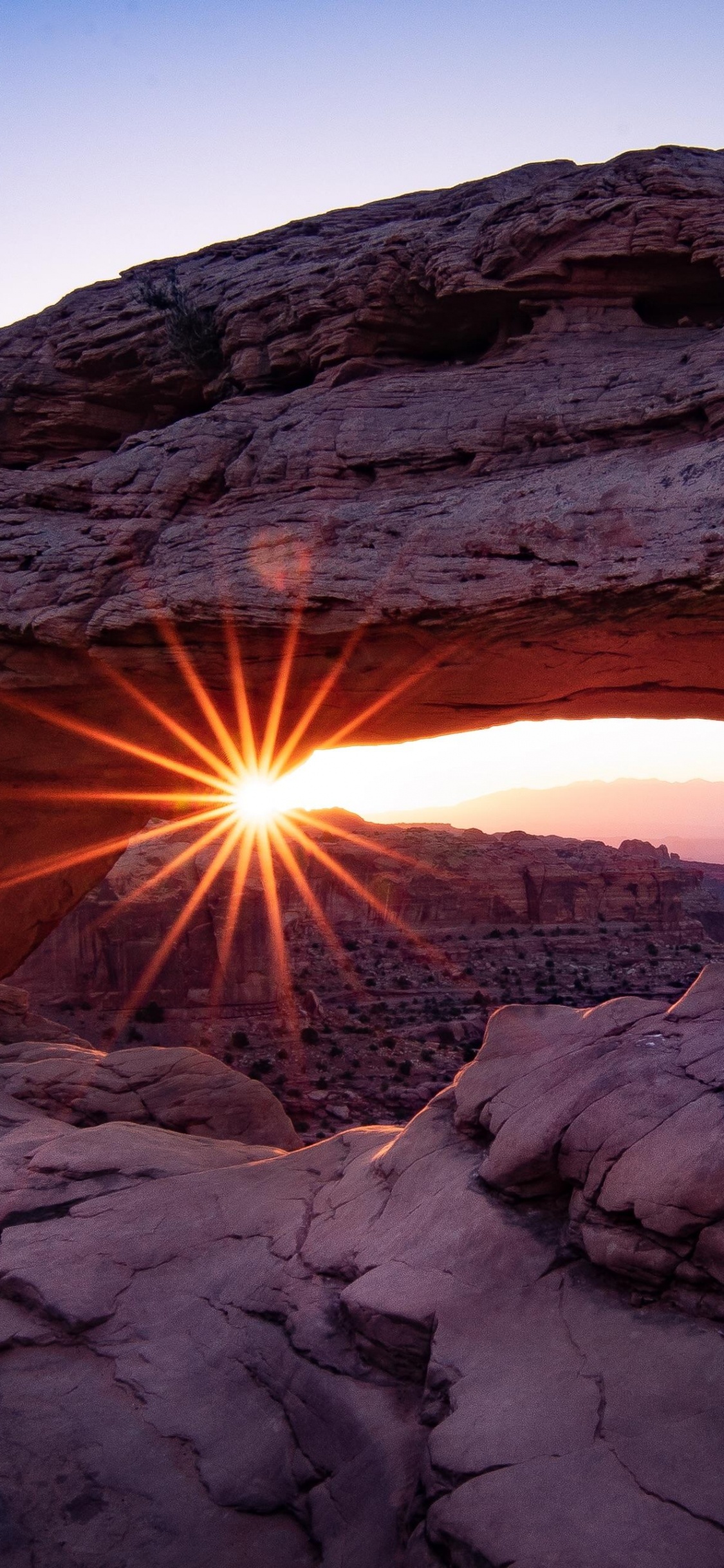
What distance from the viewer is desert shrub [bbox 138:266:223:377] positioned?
11.2m

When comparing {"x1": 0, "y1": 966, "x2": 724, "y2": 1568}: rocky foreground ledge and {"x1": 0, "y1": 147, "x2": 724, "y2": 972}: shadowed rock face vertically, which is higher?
{"x1": 0, "y1": 147, "x2": 724, "y2": 972}: shadowed rock face

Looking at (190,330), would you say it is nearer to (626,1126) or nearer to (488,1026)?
(488,1026)

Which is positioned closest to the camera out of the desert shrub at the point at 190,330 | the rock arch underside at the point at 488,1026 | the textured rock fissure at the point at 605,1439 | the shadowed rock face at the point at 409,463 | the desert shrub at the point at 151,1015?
the textured rock fissure at the point at 605,1439

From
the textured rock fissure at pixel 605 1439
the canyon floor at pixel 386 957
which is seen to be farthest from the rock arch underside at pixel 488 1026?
the canyon floor at pixel 386 957

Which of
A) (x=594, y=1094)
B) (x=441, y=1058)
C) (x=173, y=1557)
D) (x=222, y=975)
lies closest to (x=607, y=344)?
(x=594, y=1094)

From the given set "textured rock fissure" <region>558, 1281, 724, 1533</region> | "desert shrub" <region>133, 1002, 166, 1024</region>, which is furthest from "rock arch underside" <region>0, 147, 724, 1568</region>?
"desert shrub" <region>133, 1002, 166, 1024</region>

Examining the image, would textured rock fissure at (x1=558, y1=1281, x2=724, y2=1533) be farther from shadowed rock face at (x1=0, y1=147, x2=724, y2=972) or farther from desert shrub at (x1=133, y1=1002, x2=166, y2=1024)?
desert shrub at (x1=133, y1=1002, x2=166, y2=1024)

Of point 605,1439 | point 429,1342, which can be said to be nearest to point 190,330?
point 429,1342

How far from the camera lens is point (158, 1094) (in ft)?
39.6

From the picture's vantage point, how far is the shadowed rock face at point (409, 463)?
8.66 metres

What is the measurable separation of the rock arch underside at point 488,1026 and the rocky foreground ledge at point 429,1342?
2 centimetres

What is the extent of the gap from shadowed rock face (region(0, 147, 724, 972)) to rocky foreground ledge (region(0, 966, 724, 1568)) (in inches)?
140

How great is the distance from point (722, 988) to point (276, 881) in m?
34.2

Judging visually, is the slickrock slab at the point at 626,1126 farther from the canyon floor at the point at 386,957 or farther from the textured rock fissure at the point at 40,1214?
the canyon floor at the point at 386,957
